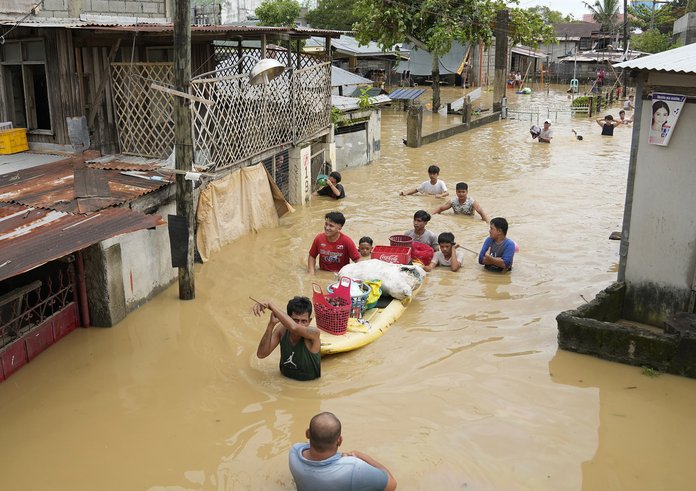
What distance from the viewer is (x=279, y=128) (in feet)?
41.9

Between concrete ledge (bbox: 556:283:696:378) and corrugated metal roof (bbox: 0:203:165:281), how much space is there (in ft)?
15.1

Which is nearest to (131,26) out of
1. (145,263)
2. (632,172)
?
(145,263)

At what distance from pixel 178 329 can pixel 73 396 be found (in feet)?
5.57

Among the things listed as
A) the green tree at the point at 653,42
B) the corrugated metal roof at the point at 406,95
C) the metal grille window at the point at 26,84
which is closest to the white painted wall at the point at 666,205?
the metal grille window at the point at 26,84

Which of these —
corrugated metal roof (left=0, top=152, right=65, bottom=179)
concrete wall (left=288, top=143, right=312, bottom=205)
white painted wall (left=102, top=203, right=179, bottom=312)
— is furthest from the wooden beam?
concrete wall (left=288, top=143, right=312, bottom=205)

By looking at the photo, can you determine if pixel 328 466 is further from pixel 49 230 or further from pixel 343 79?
pixel 343 79

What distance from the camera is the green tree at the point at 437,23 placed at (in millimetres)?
26344

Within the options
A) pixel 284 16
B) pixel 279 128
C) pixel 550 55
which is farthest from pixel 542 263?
pixel 550 55

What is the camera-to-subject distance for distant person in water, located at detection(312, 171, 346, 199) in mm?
14359

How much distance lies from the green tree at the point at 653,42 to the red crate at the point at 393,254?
4022 cm

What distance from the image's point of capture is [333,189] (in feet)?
47.2

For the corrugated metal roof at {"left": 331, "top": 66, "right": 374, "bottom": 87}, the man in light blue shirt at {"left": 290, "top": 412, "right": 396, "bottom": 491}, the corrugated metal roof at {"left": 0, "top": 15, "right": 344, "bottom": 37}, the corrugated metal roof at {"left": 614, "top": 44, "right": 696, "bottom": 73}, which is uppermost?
the corrugated metal roof at {"left": 0, "top": 15, "right": 344, "bottom": 37}

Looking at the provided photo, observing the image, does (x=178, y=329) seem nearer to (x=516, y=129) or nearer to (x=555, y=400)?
(x=555, y=400)

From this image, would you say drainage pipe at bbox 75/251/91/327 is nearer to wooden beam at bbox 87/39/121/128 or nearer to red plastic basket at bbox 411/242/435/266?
wooden beam at bbox 87/39/121/128
